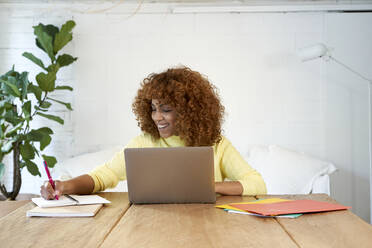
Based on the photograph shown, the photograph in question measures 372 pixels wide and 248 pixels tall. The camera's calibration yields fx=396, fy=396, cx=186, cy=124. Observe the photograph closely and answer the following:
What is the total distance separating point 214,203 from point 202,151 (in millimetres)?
220

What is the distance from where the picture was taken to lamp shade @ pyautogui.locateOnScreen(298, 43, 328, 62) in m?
3.07

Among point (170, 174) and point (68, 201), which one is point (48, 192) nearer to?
point (68, 201)

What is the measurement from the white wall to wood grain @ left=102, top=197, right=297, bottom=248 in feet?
7.19

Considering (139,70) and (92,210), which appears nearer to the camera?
(92,210)

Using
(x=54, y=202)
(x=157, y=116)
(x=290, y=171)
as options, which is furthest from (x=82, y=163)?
(x=54, y=202)

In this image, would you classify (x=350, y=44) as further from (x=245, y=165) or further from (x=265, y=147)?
(x=245, y=165)

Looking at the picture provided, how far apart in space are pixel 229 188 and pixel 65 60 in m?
2.14

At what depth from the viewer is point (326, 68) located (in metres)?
3.54

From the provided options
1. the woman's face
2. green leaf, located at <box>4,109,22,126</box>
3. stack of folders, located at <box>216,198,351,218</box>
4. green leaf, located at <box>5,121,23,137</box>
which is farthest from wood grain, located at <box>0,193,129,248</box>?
green leaf, located at <box>4,109,22,126</box>

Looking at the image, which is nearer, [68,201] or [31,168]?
[68,201]

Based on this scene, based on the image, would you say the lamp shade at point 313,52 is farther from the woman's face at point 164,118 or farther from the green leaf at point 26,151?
the green leaf at point 26,151

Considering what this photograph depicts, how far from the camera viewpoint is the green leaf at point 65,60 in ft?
10.8

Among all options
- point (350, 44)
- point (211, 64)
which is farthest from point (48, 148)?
point (350, 44)

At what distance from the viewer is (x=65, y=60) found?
3324 mm
